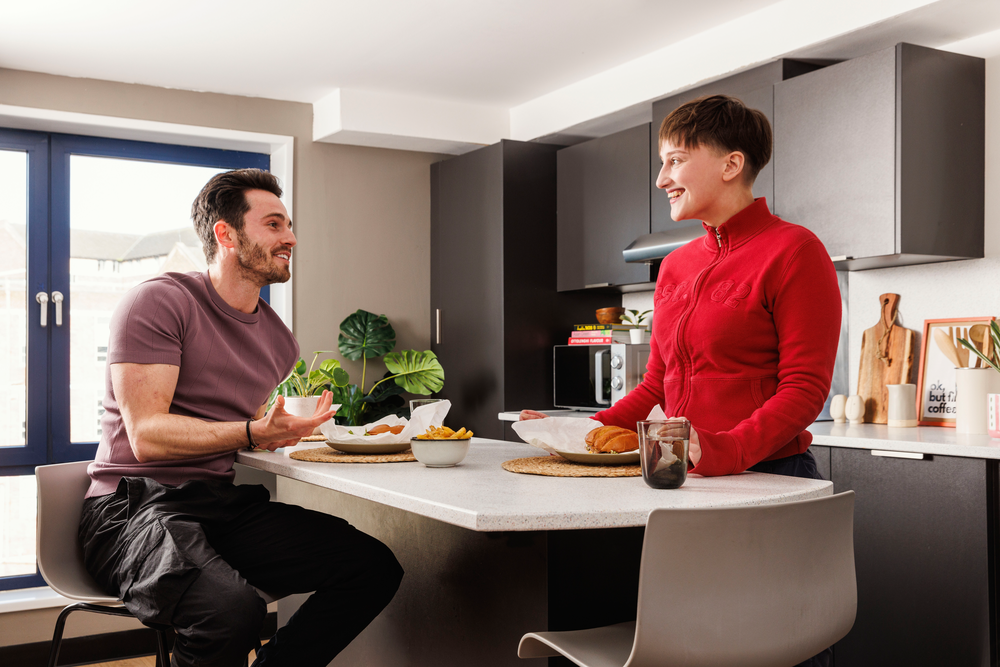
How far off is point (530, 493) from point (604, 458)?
299 millimetres

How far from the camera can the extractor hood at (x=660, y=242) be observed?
3.51 meters

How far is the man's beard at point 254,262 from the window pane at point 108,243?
2.01 meters

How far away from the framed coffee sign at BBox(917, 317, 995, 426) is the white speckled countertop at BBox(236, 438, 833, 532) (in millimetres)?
1796

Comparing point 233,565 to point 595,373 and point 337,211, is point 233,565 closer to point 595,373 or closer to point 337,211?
point 595,373

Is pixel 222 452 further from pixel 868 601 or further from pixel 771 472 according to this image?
pixel 868 601

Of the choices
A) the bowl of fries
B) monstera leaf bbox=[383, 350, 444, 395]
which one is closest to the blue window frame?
monstera leaf bbox=[383, 350, 444, 395]

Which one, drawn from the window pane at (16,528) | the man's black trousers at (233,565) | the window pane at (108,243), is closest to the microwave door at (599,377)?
the window pane at (108,243)

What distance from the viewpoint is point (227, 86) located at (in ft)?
13.5

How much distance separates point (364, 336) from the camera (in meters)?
4.40

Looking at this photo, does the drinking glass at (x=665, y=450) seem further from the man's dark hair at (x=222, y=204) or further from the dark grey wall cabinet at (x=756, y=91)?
the dark grey wall cabinet at (x=756, y=91)

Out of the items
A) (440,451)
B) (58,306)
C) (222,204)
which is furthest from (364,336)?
(440,451)

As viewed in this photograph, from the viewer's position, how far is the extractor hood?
138 inches

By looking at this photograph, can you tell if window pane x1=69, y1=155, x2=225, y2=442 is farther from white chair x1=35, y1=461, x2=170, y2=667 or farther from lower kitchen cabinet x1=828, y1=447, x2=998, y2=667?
lower kitchen cabinet x1=828, y1=447, x2=998, y2=667

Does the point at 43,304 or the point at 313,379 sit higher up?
the point at 43,304
